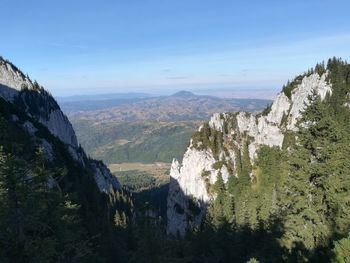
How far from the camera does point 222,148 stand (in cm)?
15412

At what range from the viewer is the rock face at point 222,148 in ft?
477

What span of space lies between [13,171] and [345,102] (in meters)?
160

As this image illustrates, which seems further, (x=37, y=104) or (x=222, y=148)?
(x=37, y=104)

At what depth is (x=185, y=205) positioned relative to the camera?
15275 cm

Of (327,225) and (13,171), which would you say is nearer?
(13,171)

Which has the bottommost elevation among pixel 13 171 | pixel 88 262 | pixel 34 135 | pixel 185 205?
pixel 185 205

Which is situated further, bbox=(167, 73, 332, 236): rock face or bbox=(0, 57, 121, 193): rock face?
bbox=(0, 57, 121, 193): rock face

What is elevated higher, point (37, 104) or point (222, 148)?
point (37, 104)

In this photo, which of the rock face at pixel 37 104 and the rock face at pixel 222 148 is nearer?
the rock face at pixel 222 148

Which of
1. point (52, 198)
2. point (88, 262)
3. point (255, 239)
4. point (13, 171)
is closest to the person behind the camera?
A: point (13, 171)

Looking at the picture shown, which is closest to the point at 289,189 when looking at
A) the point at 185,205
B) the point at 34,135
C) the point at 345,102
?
the point at 34,135

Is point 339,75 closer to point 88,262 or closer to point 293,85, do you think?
point 293,85

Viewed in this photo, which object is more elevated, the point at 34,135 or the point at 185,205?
the point at 34,135

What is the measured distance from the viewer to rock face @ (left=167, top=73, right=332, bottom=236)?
477 feet
